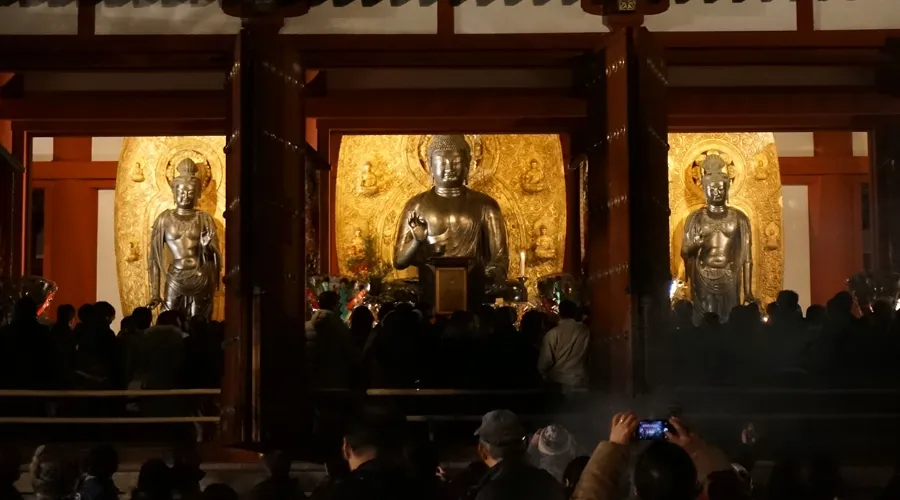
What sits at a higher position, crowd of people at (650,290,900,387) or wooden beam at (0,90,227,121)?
wooden beam at (0,90,227,121)

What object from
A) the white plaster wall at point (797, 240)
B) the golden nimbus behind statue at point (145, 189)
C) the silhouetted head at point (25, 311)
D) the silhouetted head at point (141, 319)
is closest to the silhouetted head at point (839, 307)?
the silhouetted head at point (141, 319)

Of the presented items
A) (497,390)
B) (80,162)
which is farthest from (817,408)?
(80,162)

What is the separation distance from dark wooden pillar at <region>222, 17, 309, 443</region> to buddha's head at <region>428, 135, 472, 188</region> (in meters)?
4.22

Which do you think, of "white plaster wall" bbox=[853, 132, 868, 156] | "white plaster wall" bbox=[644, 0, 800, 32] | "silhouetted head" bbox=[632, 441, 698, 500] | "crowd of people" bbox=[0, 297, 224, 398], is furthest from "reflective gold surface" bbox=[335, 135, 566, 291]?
"silhouetted head" bbox=[632, 441, 698, 500]

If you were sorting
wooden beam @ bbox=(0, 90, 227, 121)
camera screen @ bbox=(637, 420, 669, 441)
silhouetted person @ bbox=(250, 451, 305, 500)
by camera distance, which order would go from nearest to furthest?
1. camera screen @ bbox=(637, 420, 669, 441)
2. silhouetted person @ bbox=(250, 451, 305, 500)
3. wooden beam @ bbox=(0, 90, 227, 121)

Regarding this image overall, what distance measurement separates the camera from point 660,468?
10.8 feet

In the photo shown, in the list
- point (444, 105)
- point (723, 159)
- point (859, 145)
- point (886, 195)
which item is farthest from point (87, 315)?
point (859, 145)

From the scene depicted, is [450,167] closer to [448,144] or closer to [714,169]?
[448,144]

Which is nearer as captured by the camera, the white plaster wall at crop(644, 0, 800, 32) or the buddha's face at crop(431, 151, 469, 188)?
the white plaster wall at crop(644, 0, 800, 32)

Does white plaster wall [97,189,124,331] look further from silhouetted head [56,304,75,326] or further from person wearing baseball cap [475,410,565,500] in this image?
person wearing baseball cap [475,410,565,500]

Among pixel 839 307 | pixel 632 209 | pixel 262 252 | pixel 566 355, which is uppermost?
pixel 632 209

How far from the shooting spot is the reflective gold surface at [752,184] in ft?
41.1

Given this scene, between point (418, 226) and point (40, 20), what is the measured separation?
4.51 meters

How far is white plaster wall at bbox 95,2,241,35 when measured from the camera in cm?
851
